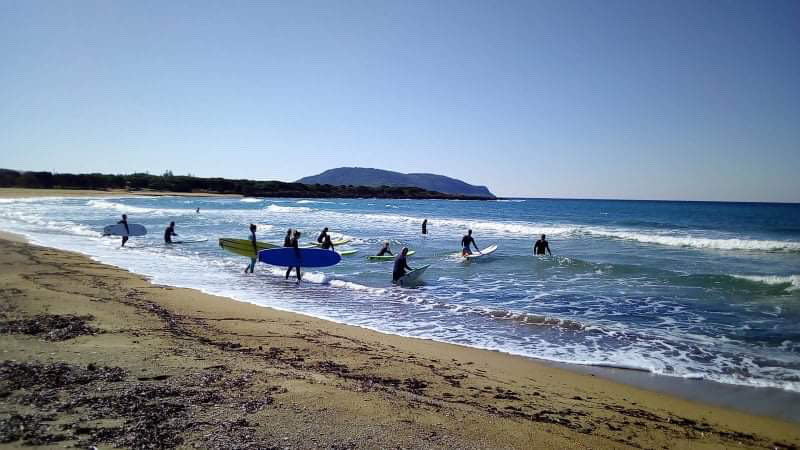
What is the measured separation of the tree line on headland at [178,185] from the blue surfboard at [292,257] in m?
91.5

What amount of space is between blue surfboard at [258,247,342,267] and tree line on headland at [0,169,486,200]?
91.5 metres

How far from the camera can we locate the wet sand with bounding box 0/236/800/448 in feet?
11.9

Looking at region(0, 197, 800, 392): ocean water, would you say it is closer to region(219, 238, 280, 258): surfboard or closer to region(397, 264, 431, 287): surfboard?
region(397, 264, 431, 287): surfboard

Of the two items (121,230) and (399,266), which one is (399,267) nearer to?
(399,266)

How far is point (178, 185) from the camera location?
98312mm

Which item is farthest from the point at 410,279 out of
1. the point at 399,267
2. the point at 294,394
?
the point at 294,394

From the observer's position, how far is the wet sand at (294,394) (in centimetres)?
362

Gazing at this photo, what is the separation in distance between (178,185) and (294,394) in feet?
346

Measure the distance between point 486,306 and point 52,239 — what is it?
19.5 metres

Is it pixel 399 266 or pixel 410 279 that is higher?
pixel 399 266

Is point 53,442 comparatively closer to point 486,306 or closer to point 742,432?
point 742,432

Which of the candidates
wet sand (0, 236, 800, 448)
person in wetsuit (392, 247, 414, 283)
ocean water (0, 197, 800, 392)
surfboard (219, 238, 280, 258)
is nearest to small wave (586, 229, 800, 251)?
ocean water (0, 197, 800, 392)

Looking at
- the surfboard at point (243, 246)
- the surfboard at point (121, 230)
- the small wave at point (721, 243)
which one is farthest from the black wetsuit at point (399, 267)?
the small wave at point (721, 243)

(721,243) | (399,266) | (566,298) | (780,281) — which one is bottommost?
(566,298)
